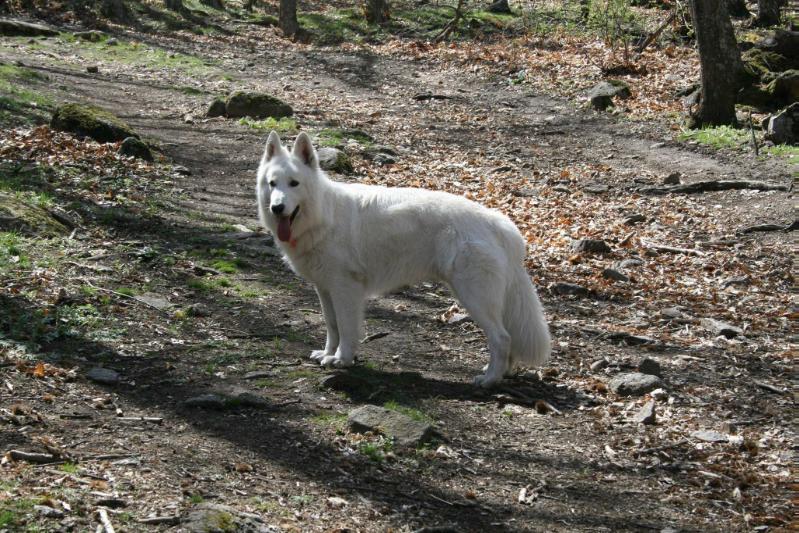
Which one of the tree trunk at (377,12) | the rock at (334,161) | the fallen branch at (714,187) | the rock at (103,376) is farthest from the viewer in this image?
the tree trunk at (377,12)

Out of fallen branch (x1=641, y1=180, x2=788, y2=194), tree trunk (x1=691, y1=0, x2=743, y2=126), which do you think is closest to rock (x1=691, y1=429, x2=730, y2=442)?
fallen branch (x1=641, y1=180, x2=788, y2=194)

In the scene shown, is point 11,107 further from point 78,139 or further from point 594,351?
point 594,351

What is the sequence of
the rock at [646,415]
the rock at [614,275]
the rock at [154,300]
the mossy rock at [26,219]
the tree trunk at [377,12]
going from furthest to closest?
the tree trunk at [377,12] < the rock at [614,275] < the mossy rock at [26,219] < the rock at [154,300] < the rock at [646,415]

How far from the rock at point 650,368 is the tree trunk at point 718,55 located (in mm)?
10136

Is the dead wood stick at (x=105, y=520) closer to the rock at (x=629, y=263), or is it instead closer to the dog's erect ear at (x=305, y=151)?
the dog's erect ear at (x=305, y=151)

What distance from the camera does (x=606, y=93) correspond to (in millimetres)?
18203

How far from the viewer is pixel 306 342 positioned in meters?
7.38

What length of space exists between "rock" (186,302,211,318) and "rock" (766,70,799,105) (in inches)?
500

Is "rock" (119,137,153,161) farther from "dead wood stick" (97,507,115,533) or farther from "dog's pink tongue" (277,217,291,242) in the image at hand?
"dead wood stick" (97,507,115,533)

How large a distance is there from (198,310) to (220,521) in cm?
388

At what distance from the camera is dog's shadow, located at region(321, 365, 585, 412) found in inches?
247

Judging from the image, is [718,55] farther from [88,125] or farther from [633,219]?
[88,125]

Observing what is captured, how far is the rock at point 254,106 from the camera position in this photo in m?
16.8

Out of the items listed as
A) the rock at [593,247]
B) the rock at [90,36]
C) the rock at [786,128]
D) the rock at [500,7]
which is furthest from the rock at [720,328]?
the rock at [500,7]
